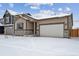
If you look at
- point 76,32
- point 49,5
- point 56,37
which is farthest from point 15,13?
point 76,32

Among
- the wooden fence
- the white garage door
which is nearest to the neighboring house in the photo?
the white garage door

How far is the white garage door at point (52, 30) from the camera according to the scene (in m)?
5.07

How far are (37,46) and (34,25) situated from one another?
3.37 ft

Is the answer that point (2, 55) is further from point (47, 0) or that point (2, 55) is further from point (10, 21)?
point (47, 0)

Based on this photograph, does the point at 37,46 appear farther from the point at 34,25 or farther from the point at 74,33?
the point at 74,33

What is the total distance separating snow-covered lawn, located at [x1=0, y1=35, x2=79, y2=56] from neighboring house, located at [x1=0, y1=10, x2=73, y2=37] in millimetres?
201

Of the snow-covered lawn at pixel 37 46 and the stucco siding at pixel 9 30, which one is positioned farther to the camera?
the stucco siding at pixel 9 30

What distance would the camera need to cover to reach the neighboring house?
5090 mm

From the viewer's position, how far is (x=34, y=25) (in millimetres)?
5332

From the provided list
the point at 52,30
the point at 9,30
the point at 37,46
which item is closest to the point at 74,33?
the point at 52,30

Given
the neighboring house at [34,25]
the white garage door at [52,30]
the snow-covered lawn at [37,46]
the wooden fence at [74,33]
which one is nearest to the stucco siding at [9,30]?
the neighboring house at [34,25]

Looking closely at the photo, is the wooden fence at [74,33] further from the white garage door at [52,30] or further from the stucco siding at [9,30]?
the stucco siding at [9,30]

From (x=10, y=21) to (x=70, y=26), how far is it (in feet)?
6.77

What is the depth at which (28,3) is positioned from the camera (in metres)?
4.73
